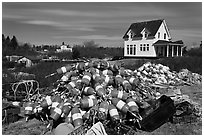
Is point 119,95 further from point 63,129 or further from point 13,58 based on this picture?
point 13,58

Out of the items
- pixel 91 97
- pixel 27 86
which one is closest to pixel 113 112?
pixel 91 97

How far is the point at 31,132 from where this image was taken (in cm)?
269

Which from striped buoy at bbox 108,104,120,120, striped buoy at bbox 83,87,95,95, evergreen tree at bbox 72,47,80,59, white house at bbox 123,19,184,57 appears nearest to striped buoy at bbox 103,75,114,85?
striped buoy at bbox 83,87,95,95

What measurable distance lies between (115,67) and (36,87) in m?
1.09

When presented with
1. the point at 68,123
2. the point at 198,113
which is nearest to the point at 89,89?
the point at 68,123

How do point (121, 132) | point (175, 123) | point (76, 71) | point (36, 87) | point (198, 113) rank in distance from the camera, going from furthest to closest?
1. point (36, 87)
2. point (76, 71)
3. point (198, 113)
4. point (175, 123)
5. point (121, 132)

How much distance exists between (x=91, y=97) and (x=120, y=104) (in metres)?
0.31

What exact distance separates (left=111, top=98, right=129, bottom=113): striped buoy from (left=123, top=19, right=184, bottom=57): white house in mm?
7727

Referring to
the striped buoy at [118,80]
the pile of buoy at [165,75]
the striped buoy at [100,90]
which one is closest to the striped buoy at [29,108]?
the striped buoy at [100,90]

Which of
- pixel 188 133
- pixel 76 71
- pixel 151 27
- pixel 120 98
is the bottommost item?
pixel 188 133

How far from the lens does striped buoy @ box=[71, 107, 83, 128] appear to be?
2.64 meters

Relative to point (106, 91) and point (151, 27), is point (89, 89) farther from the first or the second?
point (151, 27)

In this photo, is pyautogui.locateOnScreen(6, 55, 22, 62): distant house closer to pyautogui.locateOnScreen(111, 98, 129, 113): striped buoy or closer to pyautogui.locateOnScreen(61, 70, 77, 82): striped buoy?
pyautogui.locateOnScreen(61, 70, 77, 82): striped buoy

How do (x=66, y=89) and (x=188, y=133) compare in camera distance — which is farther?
(x=66, y=89)
